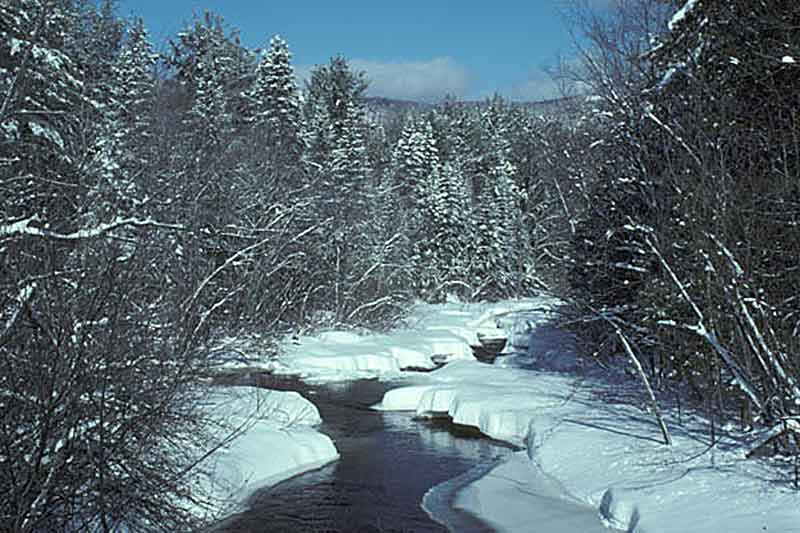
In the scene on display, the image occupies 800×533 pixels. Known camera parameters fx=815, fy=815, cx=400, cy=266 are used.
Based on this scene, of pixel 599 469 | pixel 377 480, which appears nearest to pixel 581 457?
pixel 599 469

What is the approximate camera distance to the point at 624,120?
14867 mm

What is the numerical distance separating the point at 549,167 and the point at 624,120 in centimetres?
605

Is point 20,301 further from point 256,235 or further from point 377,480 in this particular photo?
point 377,480

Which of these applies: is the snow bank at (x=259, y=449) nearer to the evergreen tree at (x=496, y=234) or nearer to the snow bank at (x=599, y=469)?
the snow bank at (x=599, y=469)

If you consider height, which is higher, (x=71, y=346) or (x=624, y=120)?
(x=624, y=120)

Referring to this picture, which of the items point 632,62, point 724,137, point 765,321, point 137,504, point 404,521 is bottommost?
point 404,521

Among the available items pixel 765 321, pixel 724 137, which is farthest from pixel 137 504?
pixel 724 137

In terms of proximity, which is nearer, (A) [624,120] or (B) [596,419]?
(A) [624,120]

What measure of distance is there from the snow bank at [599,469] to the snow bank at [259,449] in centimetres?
310

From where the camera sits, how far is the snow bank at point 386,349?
2609 cm

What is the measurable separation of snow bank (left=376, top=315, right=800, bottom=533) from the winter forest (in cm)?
85

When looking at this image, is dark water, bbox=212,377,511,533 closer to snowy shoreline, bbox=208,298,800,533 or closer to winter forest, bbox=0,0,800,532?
snowy shoreline, bbox=208,298,800,533

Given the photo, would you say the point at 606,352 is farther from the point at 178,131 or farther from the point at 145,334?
the point at 178,131

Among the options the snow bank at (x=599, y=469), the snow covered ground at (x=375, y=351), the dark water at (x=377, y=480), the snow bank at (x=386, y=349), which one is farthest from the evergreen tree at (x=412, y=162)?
the dark water at (x=377, y=480)
